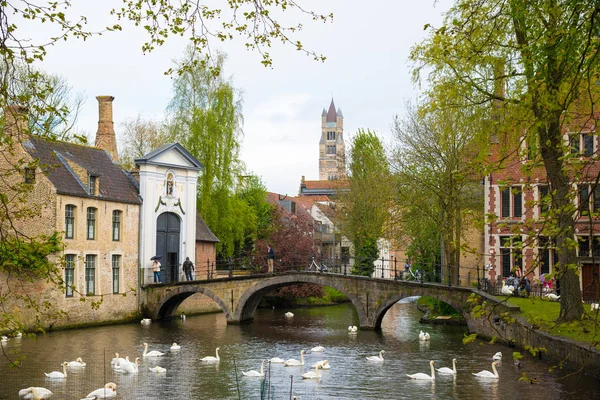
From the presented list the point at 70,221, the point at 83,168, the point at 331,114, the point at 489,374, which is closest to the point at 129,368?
the point at 489,374

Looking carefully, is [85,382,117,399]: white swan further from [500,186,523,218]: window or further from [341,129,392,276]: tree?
[341,129,392,276]: tree

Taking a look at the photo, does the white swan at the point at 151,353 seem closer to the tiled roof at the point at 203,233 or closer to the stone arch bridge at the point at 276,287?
the stone arch bridge at the point at 276,287

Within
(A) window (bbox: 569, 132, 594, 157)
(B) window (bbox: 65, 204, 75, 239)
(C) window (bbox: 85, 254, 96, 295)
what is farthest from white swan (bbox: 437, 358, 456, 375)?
(C) window (bbox: 85, 254, 96, 295)

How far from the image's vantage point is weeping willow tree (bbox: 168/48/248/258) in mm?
40875

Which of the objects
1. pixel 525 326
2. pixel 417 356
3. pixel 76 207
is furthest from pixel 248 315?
pixel 525 326

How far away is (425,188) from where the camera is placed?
3072 centimetres

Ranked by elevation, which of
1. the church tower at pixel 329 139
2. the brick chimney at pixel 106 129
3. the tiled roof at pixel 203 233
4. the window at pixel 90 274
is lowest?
the window at pixel 90 274

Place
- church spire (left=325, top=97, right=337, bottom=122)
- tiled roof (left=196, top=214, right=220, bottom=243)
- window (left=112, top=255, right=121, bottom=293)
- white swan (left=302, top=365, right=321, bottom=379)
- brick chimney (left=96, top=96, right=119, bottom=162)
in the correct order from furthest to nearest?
church spire (left=325, top=97, right=337, bottom=122) → tiled roof (left=196, top=214, right=220, bottom=243) → brick chimney (left=96, top=96, right=119, bottom=162) → window (left=112, top=255, right=121, bottom=293) → white swan (left=302, top=365, right=321, bottom=379)

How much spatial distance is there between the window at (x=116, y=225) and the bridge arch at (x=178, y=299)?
3088 mm

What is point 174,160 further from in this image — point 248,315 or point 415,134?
point 415,134

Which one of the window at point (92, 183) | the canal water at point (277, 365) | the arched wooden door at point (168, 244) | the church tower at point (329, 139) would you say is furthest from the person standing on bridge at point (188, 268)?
the church tower at point (329, 139)

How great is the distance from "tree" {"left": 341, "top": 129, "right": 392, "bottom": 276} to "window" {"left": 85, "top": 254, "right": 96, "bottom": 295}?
14221mm

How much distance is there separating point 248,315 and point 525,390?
1777 centimetres

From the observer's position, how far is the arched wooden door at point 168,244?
34688 mm
